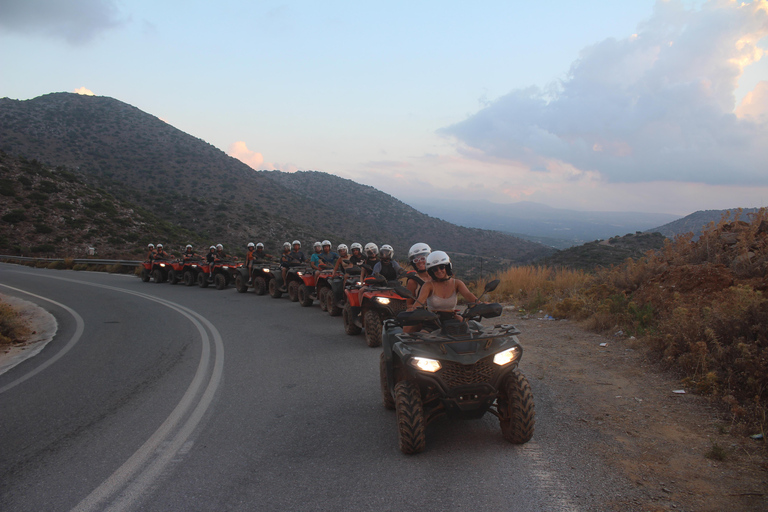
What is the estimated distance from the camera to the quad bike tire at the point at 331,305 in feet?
41.4

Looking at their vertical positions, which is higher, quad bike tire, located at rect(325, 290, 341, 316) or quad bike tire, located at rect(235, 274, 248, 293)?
quad bike tire, located at rect(325, 290, 341, 316)

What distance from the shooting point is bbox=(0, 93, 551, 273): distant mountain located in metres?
53.1

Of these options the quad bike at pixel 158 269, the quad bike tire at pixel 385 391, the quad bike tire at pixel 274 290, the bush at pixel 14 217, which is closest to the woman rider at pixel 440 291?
the quad bike tire at pixel 385 391

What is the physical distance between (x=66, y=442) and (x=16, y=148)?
7215cm

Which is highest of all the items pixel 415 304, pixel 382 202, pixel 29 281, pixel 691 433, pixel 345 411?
pixel 382 202

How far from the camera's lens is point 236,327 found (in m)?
11.3

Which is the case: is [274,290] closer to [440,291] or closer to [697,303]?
[440,291]

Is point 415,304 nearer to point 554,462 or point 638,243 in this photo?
point 554,462

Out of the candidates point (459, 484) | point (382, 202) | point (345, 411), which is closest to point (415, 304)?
point (345, 411)

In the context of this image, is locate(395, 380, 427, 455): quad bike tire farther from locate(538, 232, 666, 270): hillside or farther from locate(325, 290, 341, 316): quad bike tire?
locate(538, 232, 666, 270): hillside

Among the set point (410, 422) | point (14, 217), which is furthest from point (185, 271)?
point (14, 217)

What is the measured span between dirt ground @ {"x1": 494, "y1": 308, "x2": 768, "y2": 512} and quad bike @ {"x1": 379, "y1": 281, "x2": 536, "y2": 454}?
885 millimetres

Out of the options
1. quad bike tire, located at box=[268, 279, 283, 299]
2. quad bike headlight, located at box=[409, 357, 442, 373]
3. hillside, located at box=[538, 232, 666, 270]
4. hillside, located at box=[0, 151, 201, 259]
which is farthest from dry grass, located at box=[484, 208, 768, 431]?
hillside, located at box=[0, 151, 201, 259]

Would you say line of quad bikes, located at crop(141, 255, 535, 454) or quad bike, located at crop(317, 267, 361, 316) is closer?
line of quad bikes, located at crop(141, 255, 535, 454)
